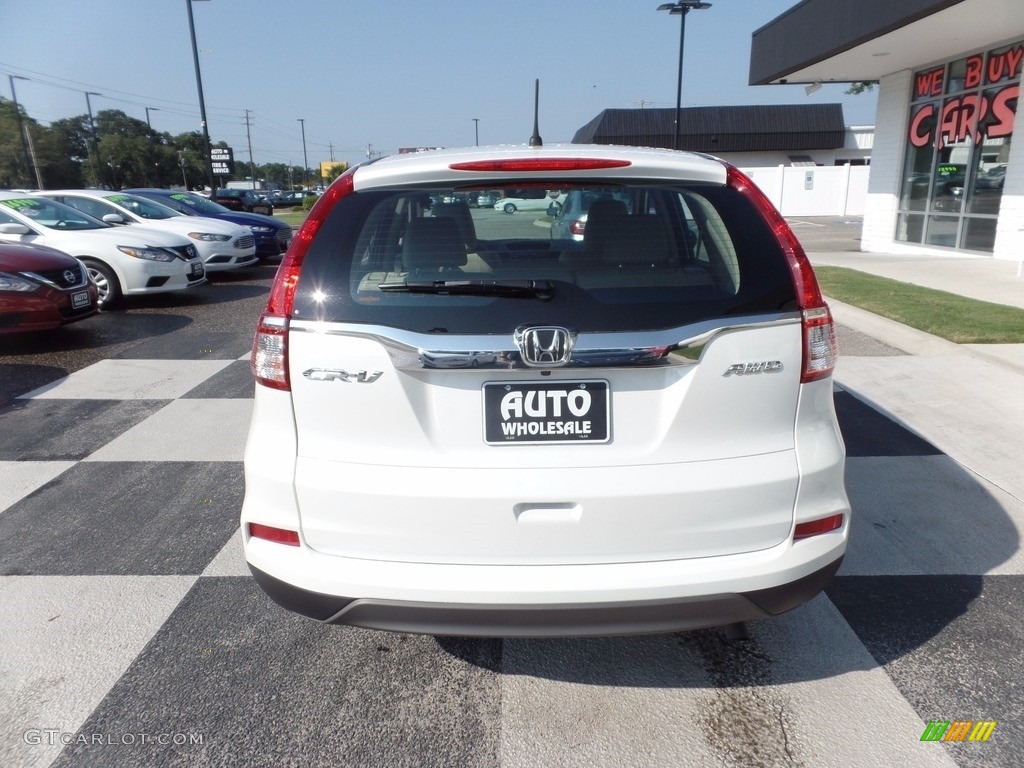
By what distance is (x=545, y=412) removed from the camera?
2188 mm

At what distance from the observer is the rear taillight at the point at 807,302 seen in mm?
2291

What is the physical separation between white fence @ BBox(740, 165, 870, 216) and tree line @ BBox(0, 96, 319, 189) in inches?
1529

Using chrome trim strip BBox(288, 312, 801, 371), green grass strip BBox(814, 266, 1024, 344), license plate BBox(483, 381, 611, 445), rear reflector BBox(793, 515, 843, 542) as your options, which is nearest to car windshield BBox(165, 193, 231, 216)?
green grass strip BBox(814, 266, 1024, 344)

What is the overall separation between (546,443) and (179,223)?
41.5ft

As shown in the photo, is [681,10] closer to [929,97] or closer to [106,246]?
[929,97]

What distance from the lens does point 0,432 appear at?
5.41 metres

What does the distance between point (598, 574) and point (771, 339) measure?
828 mm

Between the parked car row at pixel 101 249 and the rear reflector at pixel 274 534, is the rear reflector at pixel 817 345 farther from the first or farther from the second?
the parked car row at pixel 101 249

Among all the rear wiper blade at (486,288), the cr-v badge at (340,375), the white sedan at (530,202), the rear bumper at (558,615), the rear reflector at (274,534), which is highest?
the white sedan at (530,202)

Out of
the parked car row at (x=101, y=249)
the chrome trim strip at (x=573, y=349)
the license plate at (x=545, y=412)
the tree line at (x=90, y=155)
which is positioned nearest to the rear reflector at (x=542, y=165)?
the chrome trim strip at (x=573, y=349)

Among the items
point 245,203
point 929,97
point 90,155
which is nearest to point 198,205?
point 929,97

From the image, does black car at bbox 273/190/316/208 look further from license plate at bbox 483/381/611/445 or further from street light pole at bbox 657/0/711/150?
license plate at bbox 483/381/611/445

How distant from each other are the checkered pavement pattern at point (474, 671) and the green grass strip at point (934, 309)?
4290 mm

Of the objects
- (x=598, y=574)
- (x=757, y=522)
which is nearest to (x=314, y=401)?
(x=598, y=574)
